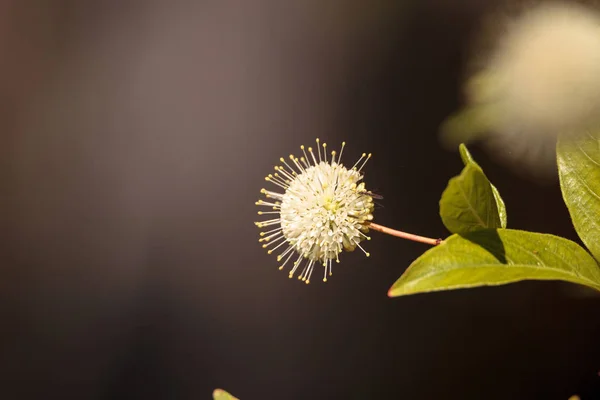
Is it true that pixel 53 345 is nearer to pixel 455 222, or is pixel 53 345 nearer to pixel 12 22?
pixel 12 22

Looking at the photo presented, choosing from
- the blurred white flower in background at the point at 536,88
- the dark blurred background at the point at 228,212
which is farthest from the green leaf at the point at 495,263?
the dark blurred background at the point at 228,212

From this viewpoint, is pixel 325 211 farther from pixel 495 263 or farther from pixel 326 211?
pixel 495 263

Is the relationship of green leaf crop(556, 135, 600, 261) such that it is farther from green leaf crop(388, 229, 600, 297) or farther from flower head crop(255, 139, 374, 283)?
flower head crop(255, 139, 374, 283)

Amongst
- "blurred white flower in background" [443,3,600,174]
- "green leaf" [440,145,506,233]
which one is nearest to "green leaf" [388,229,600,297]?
"green leaf" [440,145,506,233]

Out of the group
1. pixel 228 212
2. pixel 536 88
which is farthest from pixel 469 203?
pixel 228 212

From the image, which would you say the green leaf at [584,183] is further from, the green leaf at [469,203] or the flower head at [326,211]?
the flower head at [326,211]
